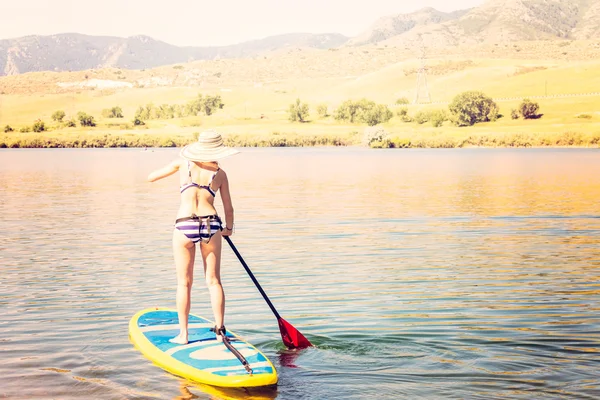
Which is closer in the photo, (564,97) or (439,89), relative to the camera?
(564,97)

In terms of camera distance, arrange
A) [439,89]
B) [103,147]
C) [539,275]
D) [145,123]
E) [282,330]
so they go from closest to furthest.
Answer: [282,330] → [539,275] → [103,147] → [145,123] → [439,89]

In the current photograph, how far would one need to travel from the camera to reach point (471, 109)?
385 ft

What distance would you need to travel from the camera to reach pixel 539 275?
1599 cm

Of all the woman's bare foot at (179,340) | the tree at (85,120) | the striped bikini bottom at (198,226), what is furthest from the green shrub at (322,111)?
the striped bikini bottom at (198,226)

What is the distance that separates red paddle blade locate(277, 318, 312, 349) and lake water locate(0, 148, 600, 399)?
0.18 metres

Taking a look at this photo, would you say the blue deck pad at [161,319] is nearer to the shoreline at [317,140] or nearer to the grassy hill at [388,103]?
the shoreline at [317,140]

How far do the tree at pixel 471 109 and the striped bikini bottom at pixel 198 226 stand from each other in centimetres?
10978

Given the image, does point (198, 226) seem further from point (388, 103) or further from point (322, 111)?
point (388, 103)

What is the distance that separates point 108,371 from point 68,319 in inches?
104

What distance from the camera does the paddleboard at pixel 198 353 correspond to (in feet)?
30.1

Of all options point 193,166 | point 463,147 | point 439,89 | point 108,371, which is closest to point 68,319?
point 108,371

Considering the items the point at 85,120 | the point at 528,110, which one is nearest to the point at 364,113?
the point at 528,110

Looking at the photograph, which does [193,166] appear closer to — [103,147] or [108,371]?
[108,371]

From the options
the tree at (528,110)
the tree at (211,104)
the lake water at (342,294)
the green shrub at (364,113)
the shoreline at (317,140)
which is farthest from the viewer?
the tree at (211,104)
